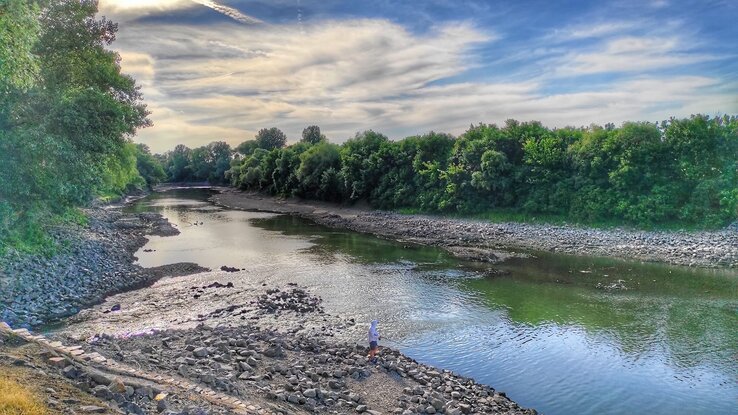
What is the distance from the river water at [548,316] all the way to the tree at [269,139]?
5671 inches

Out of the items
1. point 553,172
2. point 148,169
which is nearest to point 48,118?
point 553,172

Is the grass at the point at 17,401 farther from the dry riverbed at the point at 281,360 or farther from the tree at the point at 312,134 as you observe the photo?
the tree at the point at 312,134

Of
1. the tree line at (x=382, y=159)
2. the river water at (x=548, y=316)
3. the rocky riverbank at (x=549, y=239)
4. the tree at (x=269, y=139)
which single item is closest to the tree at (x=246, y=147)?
the tree at (x=269, y=139)

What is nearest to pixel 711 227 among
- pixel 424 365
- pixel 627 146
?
pixel 627 146

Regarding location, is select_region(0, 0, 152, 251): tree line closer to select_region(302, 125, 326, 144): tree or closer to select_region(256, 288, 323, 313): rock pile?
select_region(256, 288, 323, 313): rock pile

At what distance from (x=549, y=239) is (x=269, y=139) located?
15367 cm

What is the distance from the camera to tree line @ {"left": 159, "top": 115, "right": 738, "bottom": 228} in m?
45.8

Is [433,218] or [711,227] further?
[433,218]

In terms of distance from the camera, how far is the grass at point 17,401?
851cm

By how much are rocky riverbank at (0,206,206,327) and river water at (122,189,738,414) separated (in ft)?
11.5

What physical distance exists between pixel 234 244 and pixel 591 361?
36.1 metres

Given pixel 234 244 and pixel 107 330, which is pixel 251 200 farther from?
pixel 107 330

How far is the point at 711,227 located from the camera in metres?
43.0

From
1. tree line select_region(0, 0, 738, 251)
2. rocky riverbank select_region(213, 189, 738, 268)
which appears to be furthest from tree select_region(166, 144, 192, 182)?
rocky riverbank select_region(213, 189, 738, 268)
